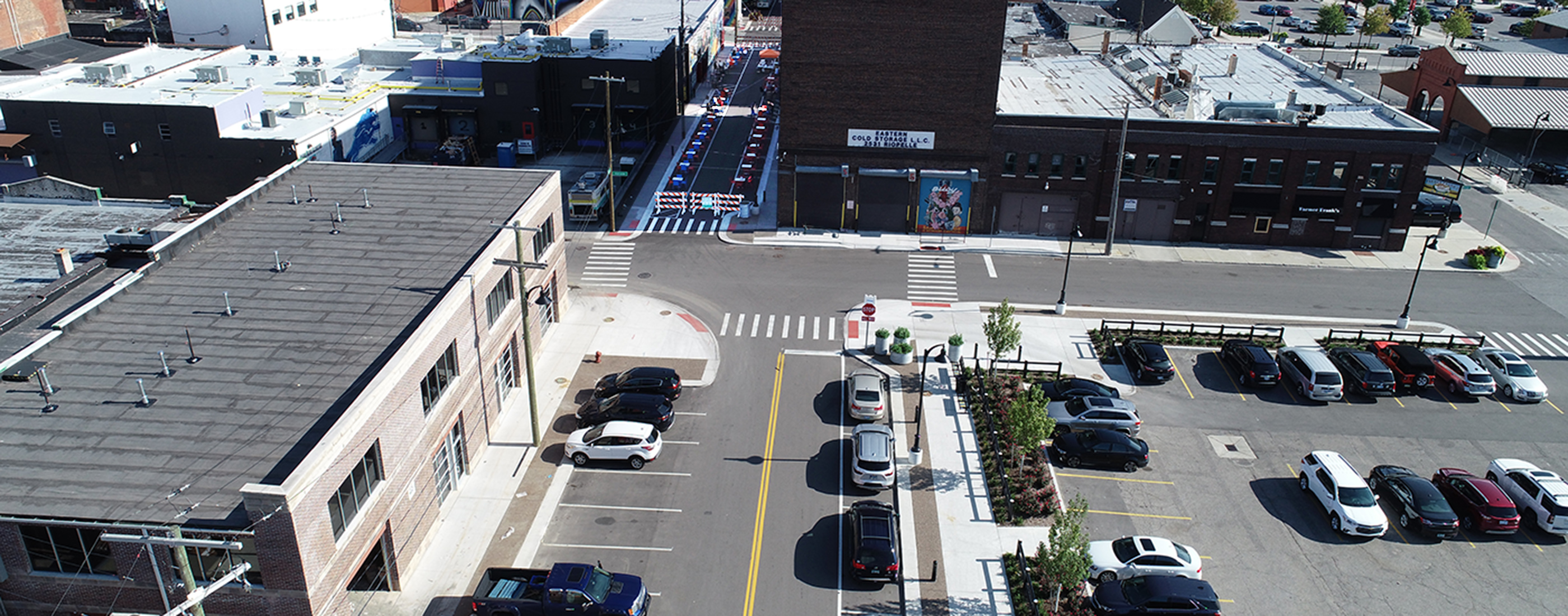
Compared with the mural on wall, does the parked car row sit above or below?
below

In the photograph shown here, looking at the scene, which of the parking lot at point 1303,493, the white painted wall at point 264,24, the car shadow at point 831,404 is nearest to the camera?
the parking lot at point 1303,493

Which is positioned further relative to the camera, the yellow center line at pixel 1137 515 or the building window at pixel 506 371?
the building window at pixel 506 371

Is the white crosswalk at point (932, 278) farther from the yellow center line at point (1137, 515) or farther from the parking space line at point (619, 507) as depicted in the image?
the parking space line at point (619, 507)

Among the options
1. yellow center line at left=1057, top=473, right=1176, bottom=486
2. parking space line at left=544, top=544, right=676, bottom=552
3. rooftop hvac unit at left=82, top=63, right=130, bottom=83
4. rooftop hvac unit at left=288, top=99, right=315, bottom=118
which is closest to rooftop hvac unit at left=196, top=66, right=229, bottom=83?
rooftop hvac unit at left=82, top=63, right=130, bottom=83

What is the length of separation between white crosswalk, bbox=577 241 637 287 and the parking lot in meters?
26.9

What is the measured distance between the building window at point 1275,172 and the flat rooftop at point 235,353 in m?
44.1

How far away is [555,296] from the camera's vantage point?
47.2m

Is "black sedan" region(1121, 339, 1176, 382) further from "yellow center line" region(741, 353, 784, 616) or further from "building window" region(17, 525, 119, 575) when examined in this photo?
"building window" region(17, 525, 119, 575)

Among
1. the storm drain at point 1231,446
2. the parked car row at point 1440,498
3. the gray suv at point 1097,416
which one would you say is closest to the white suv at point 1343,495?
the parked car row at point 1440,498

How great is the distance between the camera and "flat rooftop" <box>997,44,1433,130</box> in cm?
5878

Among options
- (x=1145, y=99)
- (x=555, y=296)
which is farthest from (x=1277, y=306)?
(x=555, y=296)

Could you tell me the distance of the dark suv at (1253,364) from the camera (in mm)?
42500

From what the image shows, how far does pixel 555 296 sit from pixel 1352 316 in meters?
41.5

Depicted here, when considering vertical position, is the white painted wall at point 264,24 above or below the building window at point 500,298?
above
